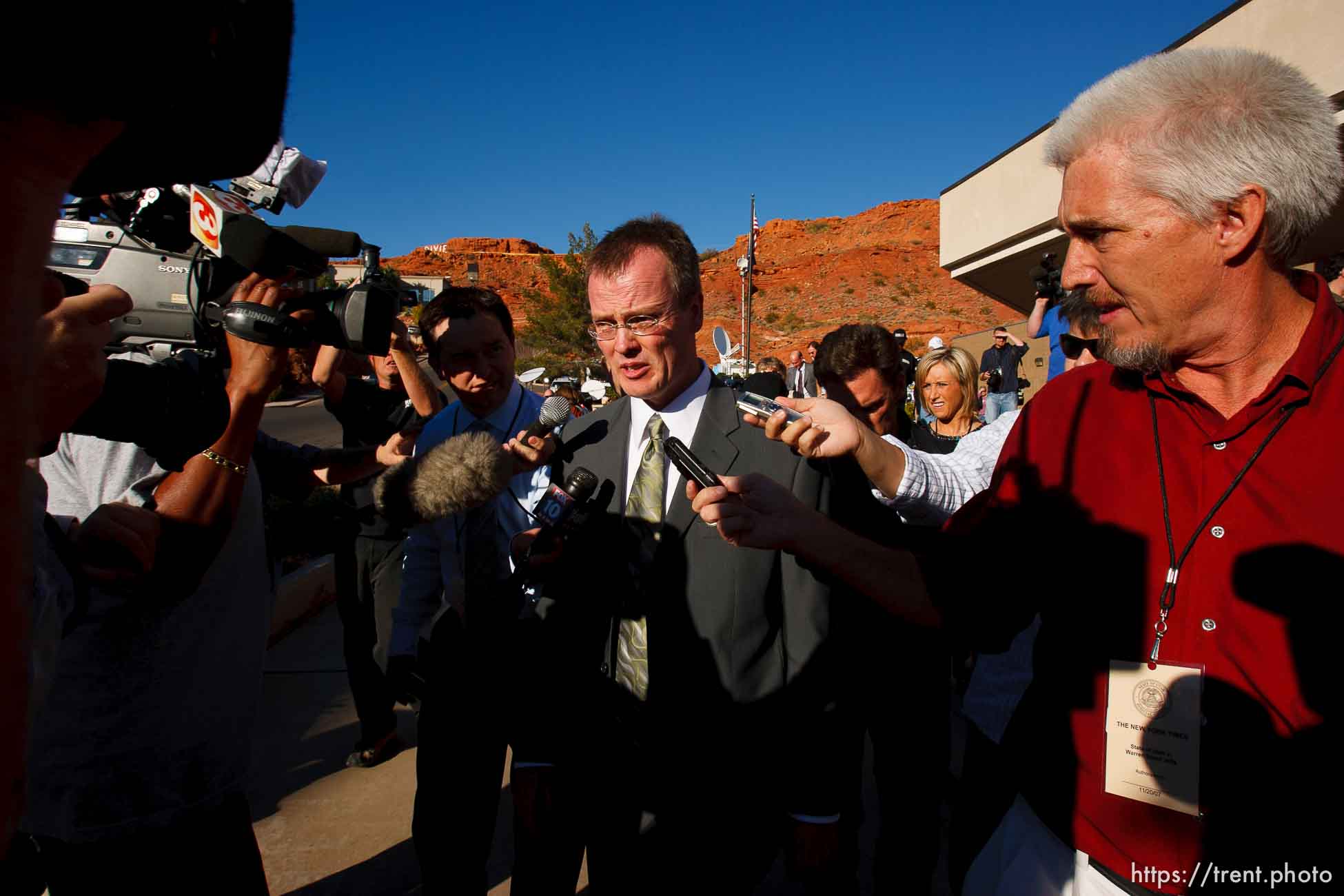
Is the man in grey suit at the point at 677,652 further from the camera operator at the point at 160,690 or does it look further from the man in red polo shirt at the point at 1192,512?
the camera operator at the point at 160,690

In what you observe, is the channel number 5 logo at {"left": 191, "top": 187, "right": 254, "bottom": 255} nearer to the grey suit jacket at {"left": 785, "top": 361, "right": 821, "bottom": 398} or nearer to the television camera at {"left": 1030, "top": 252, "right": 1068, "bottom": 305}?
the television camera at {"left": 1030, "top": 252, "right": 1068, "bottom": 305}

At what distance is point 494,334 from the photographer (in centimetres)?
296

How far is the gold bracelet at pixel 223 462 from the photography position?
5.36 feet

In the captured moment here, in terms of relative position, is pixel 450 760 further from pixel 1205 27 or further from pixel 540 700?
pixel 1205 27

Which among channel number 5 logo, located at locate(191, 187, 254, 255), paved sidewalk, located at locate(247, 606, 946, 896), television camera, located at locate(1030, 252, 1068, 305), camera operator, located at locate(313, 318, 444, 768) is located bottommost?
paved sidewalk, located at locate(247, 606, 946, 896)

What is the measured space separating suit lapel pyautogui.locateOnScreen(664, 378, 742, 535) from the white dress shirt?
0.11 feet

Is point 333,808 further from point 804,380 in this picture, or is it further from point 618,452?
point 804,380

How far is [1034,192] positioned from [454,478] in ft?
50.4

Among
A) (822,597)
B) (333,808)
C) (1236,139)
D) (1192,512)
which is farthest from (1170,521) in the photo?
(333,808)

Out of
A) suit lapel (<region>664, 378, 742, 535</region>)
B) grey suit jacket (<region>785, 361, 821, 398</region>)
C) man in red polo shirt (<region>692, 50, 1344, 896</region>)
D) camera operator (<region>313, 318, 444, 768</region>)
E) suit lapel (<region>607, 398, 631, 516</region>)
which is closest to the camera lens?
man in red polo shirt (<region>692, 50, 1344, 896</region>)

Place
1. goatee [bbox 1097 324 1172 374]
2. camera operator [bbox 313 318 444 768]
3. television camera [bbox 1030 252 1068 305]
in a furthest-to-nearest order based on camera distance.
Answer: television camera [bbox 1030 252 1068 305] < camera operator [bbox 313 318 444 768] < goatee [bbox 1097 324 1172 374]

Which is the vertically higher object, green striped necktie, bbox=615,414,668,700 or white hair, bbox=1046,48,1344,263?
white hair, bbox=1046,48,1344,263

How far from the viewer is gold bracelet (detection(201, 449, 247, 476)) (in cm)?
163

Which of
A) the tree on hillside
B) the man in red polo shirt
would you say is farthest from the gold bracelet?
the tree on hillside
